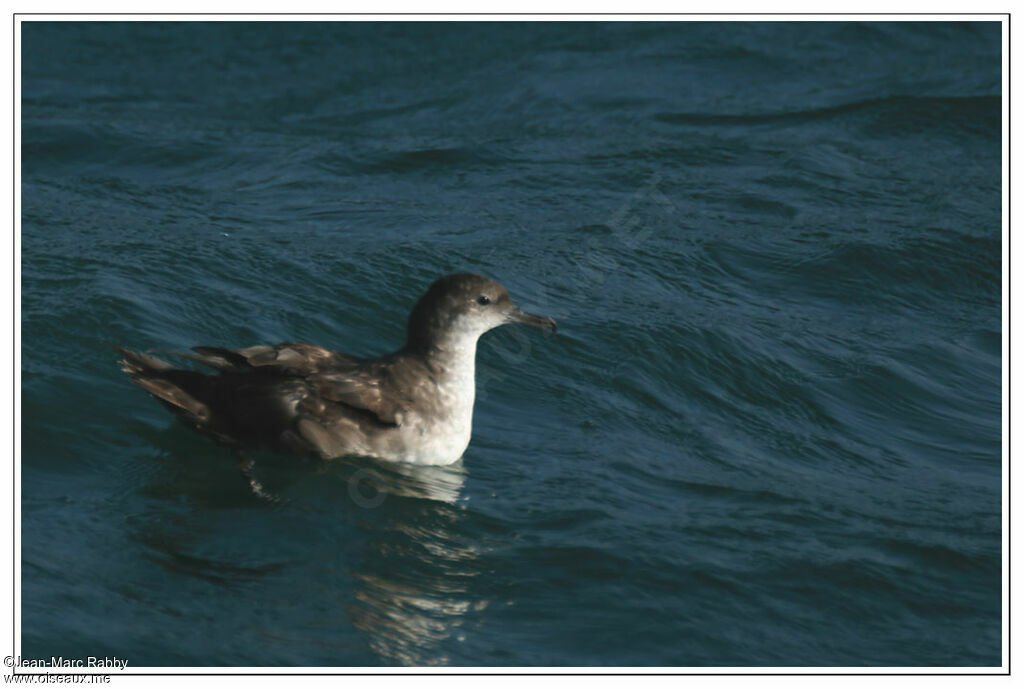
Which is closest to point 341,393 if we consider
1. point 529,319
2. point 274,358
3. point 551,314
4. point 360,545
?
point 274,358

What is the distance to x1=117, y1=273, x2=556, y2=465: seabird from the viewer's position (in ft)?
23.4

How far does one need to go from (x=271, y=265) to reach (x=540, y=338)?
219cm

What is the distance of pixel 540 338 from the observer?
9.61 meters

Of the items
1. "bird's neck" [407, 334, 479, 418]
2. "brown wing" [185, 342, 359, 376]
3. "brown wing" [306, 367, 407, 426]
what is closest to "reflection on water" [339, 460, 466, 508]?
"brown wing" [306, 367, 407, 426]

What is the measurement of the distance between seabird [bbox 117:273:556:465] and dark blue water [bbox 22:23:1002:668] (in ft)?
→ 0.57

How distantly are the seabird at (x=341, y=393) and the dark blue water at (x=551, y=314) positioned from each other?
0.57 feet

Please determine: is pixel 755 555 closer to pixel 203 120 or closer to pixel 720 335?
pixel 720 335

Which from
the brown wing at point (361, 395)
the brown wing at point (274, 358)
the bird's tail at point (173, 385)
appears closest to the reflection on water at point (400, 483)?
the brown wing at point (361, 395)

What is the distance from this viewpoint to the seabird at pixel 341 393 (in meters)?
7.14

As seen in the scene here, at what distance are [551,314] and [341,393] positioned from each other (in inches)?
117

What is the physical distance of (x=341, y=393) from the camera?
719 cm

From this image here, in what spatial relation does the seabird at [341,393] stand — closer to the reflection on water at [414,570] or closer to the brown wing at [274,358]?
the brown wing at [274,358]

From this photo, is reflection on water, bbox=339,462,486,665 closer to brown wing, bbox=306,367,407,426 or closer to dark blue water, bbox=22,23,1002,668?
dark blue water, bbox=22,23,1002,668

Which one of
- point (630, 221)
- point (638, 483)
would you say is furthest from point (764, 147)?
point (638, 483)
